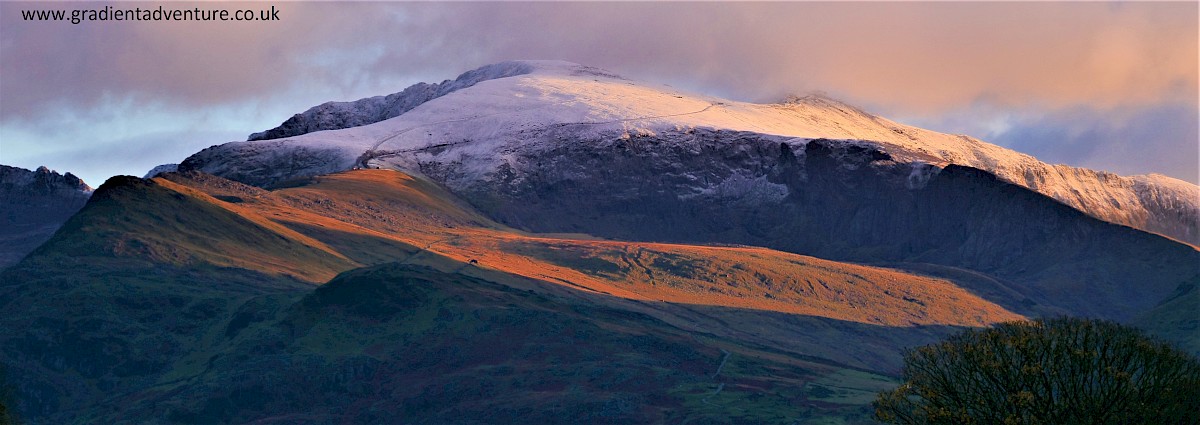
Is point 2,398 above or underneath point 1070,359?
underneath

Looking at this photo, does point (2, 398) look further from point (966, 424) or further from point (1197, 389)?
point (1197, 389)

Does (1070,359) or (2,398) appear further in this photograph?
(2,398)

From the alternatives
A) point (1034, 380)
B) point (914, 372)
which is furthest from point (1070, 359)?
point (914, 372)

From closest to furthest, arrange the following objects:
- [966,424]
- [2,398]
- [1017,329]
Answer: [966,424] < [1017,329] < [2,398]

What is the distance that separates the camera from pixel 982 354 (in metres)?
77.0

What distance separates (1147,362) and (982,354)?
26.6 feet

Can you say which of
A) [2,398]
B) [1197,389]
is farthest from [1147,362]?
[2,398]

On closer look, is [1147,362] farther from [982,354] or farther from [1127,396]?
[982,354]

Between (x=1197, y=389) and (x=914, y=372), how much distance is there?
45.0 ft

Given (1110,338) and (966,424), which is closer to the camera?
(966,424)

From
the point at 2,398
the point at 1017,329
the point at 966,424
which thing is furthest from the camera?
the point at 2,398

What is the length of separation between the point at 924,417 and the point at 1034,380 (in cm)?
610

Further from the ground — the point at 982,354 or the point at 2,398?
the point at 982,354

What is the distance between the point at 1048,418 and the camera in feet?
246
